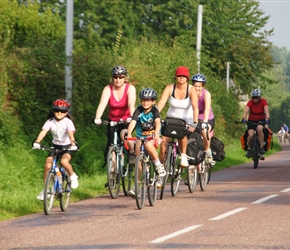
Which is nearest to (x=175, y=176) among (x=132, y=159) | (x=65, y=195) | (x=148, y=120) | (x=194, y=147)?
(x=194, y=147)

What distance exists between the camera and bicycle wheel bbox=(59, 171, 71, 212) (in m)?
14.1

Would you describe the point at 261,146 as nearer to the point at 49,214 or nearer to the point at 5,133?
the point at 5,133

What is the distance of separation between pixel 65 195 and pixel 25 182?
4018 millimetres

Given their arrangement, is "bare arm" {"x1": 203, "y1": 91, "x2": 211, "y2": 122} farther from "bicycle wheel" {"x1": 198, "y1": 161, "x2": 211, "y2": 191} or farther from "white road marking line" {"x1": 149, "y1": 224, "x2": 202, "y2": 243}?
"white road marking line" {"x1": 149, "y1": 224, "x2": 202, "y2": 243}

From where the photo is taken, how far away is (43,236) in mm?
11195

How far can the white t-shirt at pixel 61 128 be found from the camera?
14352 mm

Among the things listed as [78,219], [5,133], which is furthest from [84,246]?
[5,133]

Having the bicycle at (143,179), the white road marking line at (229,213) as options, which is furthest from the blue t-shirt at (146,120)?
the white road marking line at (229,213)

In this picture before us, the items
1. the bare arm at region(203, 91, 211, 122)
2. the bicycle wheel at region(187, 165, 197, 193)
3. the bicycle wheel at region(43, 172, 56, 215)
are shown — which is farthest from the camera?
the bare arm at region(203, 91, 211, 122)

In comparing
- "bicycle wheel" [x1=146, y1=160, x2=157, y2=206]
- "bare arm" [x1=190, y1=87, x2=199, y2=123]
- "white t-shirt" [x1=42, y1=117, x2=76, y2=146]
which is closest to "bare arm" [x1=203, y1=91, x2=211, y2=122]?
"bare arm" [x1=190, y1=87, x2=199, y2=123]

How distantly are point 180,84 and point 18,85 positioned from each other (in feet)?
21.3

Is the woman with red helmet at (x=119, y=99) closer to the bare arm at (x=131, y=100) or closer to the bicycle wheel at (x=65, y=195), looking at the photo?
the bare arm at (x=131, y=100)

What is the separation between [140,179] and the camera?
14547 mm

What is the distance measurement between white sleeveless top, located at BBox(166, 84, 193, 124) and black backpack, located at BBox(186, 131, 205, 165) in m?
0.50
